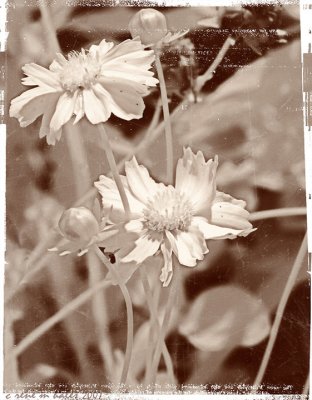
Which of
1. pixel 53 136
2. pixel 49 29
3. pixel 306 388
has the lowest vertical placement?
pixel 306 388

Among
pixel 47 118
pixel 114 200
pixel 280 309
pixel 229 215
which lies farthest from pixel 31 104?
pixel 280 309

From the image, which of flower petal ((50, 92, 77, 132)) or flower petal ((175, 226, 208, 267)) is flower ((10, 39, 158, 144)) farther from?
flower petal ((175, 226, 208, 267))

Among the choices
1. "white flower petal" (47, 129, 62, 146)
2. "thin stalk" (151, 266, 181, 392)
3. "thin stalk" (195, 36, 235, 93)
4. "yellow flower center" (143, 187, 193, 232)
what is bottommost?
"thin stalk" (151, 266, 181, 392)

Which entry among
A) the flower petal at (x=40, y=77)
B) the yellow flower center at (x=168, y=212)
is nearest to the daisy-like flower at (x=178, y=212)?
the yellow flower center at (x=168, y=212)

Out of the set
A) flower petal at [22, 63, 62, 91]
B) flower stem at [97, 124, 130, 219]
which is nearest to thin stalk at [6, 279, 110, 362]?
flower stem at [97, 124, 130, 219]

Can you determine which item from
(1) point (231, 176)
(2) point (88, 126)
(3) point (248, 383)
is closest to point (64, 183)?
(2) point (88, 126)

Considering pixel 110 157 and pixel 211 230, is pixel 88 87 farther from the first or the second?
pixel 211 230

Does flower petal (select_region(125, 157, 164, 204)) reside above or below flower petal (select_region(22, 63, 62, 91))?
below
